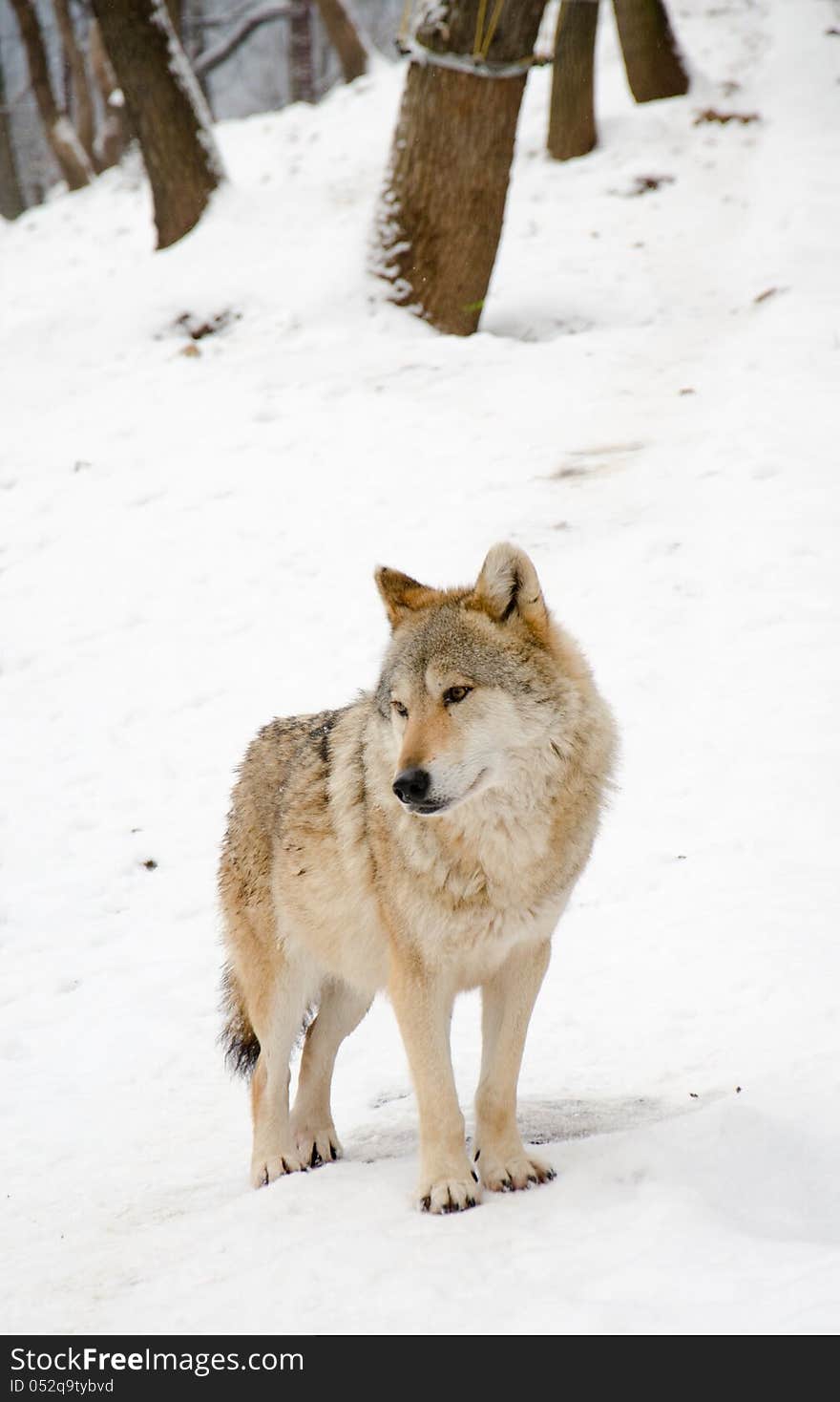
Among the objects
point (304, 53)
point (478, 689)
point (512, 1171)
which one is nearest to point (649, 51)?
point (304, 53)

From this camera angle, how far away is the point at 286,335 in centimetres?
1170

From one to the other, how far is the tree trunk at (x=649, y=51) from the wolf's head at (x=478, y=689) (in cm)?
1701

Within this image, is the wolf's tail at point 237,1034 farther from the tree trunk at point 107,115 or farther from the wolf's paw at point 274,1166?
the tree trunk at point 107,115

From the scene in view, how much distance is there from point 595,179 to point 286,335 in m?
6.36

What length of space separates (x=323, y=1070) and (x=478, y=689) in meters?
1.68

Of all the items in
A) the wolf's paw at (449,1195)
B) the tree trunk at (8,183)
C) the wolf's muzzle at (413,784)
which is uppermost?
the wolf's muzzle at (413,784)

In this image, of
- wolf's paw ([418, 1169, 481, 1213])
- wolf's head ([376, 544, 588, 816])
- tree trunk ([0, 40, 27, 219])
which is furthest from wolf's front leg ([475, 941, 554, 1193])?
tree trunk ([0, 40, 27, 219])

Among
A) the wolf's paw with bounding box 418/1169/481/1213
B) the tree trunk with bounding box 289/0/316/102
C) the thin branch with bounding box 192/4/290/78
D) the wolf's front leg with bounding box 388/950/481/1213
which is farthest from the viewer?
the thin branch with bounding box 192/4/290/78

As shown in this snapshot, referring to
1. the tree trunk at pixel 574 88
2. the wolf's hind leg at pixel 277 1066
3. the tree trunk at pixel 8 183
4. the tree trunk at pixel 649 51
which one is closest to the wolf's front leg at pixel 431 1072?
the wolf's hind leg at pixel 277 1066

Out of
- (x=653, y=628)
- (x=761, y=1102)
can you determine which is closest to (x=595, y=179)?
(x=653, y=628)

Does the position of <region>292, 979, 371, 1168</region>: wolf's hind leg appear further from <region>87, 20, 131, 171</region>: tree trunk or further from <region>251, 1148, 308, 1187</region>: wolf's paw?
<region>87, 20, 131, 171</region>: tree trunk

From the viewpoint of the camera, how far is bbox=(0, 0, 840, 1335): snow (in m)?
3.15

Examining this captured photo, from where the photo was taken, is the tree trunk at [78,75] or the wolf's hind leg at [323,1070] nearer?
the wolf's hind leg at [323,1070]

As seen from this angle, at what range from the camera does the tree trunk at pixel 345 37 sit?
76.6 feet
